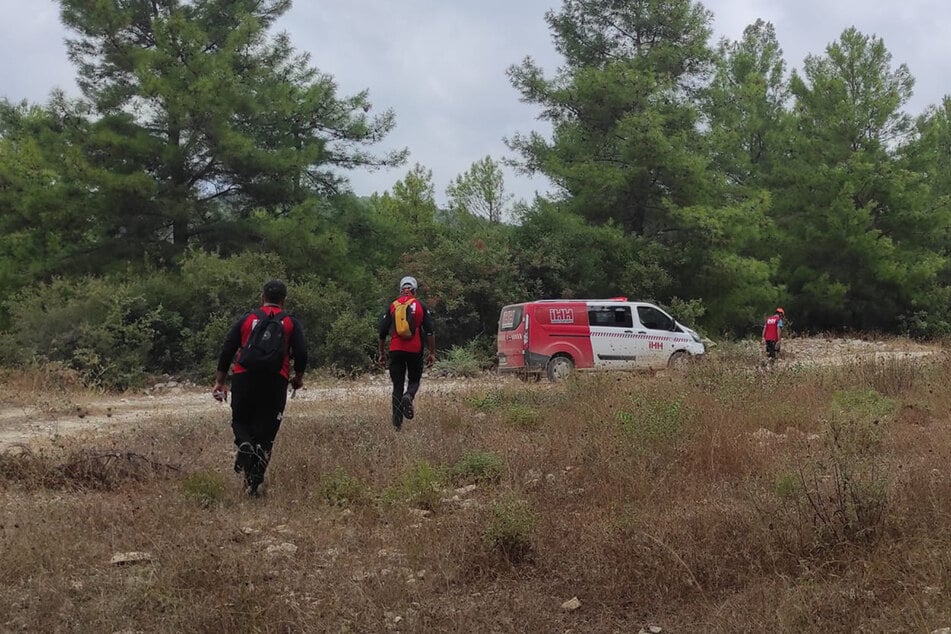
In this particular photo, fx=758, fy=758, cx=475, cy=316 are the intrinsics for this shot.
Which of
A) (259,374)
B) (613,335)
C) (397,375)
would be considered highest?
(613,335)

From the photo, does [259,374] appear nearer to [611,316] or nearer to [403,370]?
[403,370]

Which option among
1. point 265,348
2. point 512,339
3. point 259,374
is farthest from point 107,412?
point 512,339

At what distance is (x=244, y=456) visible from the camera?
6.02 m

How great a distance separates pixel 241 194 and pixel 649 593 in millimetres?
21824

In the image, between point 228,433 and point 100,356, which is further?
point 100,356

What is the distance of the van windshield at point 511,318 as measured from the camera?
1562 centimetres

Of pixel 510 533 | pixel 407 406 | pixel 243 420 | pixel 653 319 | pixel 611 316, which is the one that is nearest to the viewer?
pixel 510 533

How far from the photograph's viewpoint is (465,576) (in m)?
4.22

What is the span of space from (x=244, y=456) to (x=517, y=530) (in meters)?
2.66

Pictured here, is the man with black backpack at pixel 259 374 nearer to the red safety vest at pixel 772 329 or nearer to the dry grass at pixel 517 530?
the dry grass at pixel 517 530

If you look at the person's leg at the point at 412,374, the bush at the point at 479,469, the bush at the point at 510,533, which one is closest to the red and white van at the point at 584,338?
the person's leg at the point at 412,374

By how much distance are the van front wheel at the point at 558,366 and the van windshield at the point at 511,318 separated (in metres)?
1.05

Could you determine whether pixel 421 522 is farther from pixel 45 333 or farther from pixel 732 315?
pixel 732 315

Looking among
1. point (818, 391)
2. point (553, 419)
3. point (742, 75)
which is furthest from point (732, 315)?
point (553, 419)
